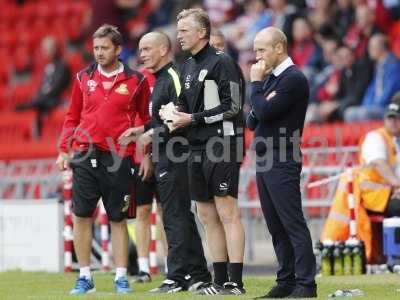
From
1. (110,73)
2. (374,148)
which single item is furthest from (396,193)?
(110,73)

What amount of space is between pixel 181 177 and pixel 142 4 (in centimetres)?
1494

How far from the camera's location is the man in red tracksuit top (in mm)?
12203

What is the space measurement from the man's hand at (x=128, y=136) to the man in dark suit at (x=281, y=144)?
5.35 ft

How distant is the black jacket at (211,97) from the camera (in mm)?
11398

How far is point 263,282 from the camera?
1310 centimetres

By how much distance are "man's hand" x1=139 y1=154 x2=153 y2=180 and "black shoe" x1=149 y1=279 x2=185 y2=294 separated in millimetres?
1201

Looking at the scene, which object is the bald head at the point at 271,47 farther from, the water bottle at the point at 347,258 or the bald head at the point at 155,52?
the water bottle at the point at 347,258

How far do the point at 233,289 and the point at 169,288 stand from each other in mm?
1005

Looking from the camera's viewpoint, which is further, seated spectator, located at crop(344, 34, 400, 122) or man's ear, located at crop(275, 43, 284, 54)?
seated spectator, located at crop(344, 34, 400, 122)

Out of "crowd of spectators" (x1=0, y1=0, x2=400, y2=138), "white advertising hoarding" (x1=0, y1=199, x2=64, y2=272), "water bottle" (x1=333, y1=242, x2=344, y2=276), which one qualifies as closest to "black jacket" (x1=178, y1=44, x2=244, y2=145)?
"water bottle" (x1=333, y1=242, x2=344, y2=276)

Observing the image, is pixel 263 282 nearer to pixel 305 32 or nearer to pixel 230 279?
pixel 230 279

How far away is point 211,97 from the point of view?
11.5 m

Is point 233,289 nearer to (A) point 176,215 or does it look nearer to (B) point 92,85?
(A) point 176,215

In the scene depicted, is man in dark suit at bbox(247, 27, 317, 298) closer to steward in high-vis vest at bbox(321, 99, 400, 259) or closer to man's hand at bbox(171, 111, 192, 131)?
man's hand at bbox(171, 111, 192, 131)
